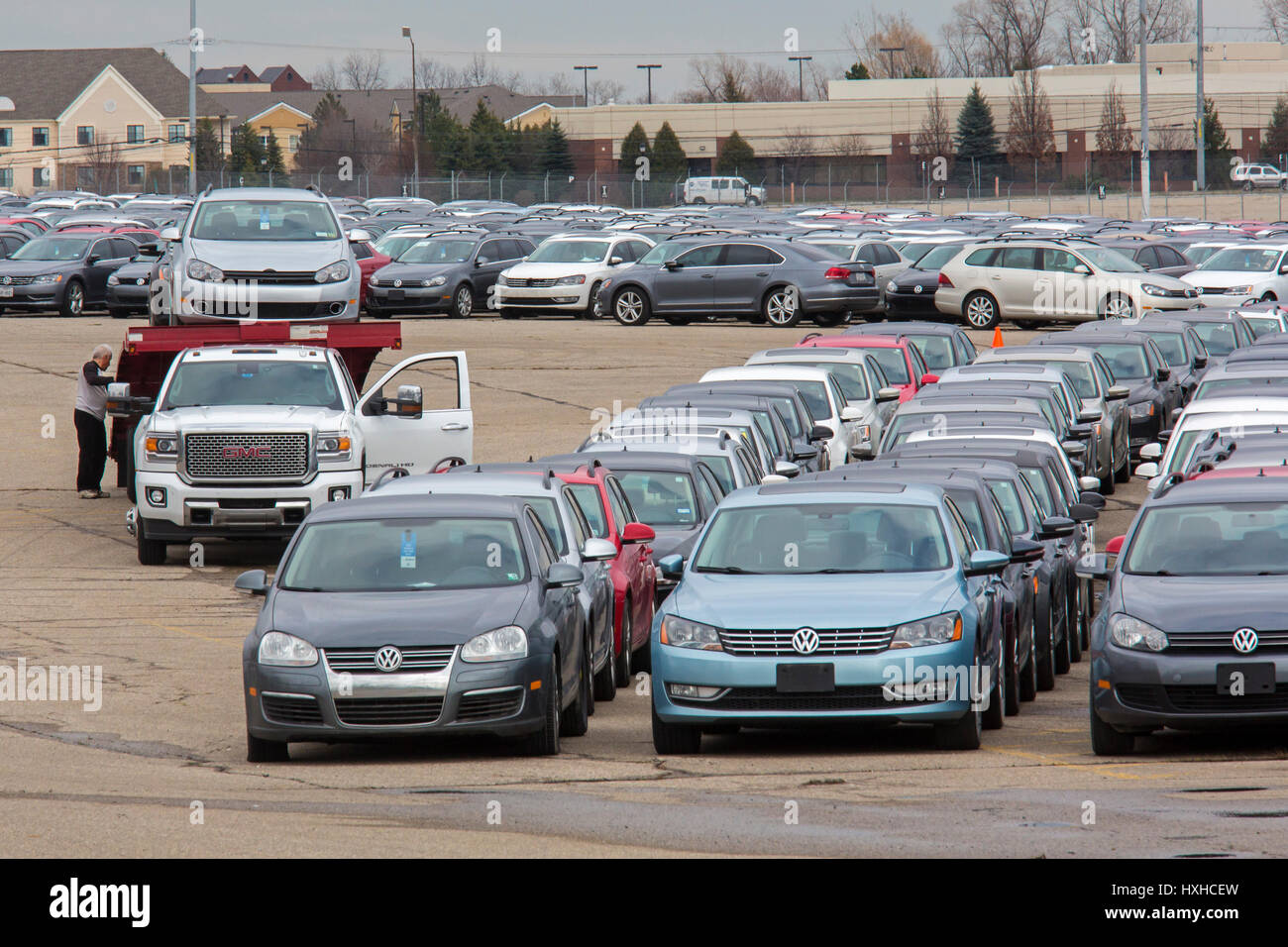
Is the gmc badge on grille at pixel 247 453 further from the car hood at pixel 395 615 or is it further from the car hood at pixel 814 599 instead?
the car hood at pixel 814 599

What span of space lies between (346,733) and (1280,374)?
12940 millimetres

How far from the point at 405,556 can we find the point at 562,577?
959mm

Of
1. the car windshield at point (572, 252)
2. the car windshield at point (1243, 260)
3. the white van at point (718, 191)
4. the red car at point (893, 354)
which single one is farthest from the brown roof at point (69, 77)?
the red car at point (893, 354)

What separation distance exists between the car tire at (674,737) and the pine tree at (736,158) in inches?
3873

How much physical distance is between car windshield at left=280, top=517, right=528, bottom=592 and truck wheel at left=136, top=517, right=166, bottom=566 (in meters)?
7.76

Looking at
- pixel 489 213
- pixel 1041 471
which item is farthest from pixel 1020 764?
pixel 489 213

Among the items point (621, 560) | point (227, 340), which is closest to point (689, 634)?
point (621, 560)

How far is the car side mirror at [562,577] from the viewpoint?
11.3 m

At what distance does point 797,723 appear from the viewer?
10672mm

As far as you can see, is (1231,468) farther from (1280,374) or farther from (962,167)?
(962,167)

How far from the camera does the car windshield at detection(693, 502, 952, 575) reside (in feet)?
37.6

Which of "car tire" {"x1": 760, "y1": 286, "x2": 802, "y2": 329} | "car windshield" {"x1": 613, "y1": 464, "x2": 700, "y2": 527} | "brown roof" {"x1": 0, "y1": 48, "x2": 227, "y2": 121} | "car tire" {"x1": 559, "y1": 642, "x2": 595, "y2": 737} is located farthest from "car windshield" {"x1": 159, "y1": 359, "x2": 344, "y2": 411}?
"brown roof" {"x1": 0, "y1": 48, "x2": 227, "y2": 121}

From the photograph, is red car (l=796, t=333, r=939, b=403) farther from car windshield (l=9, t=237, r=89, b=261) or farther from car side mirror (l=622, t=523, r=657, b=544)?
car windshield (l=9, t=237, r=89, b=261)

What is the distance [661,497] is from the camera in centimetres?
1623
